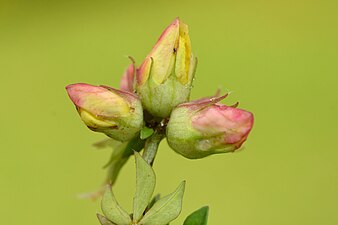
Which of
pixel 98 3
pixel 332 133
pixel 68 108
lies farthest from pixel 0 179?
pixel 98 3

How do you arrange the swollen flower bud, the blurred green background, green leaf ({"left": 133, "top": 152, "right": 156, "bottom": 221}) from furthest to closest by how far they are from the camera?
the blurred green background → the swollen flower bud → green leaf ({"left": 133, "top": 152, "right": 156, "bottom": 221})

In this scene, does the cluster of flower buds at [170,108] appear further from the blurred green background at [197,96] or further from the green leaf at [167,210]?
the blurred green background at [197,96]

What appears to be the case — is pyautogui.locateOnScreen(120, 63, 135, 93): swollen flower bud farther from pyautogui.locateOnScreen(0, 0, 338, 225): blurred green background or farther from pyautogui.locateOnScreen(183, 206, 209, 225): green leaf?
pyautogui.locateOnScreen(0, 0, 338, 225): blurred green background

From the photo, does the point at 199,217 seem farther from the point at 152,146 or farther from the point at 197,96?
the point at 197,96

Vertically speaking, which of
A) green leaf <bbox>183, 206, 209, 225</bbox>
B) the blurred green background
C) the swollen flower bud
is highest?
the swollen flower bud

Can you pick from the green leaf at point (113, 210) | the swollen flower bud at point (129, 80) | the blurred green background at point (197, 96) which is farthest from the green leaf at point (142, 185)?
the blurred green background at point (197, 96)

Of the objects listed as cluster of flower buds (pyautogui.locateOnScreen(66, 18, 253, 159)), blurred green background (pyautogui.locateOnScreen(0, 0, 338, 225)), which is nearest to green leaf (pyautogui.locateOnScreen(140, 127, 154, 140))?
cluster of flower buds (pyautogui.locateOnScreen(66, 18, 253, 159))
